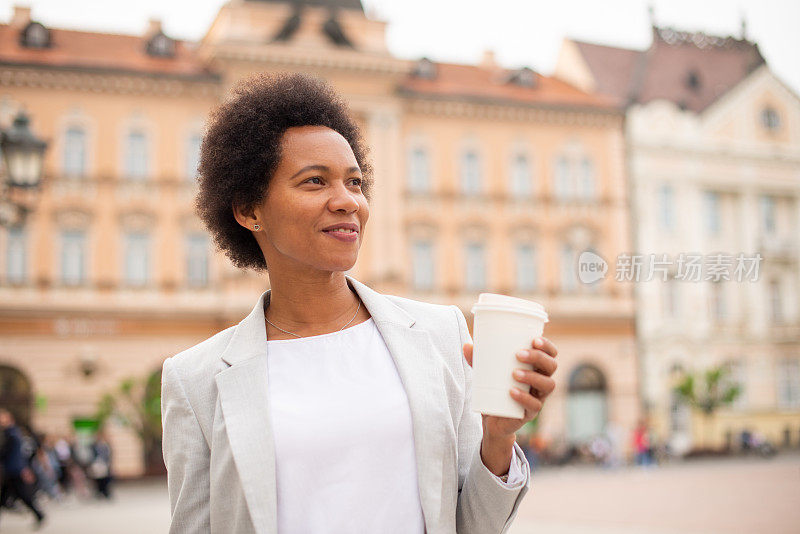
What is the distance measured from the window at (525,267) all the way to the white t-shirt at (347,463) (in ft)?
104

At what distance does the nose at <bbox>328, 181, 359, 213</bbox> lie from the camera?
2.46 metres

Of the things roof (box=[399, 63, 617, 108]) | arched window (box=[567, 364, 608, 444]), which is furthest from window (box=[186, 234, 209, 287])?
arched window (box=[567, 364, 608, 444])

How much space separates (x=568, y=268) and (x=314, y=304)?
3239 cm

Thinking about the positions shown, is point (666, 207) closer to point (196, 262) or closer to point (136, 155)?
point (196, 262)

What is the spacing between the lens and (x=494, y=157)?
34.0 meters

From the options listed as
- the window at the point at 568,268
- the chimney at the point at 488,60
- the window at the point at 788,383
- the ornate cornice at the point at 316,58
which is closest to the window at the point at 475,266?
the window at the point at 568,268

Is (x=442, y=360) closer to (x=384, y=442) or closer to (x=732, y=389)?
(x=384, y=442)

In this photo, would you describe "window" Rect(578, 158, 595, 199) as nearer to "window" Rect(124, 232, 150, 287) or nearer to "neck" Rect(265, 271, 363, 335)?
"window" Rect(124, 232, 150, 287)

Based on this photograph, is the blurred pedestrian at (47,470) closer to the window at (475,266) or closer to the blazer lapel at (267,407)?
the window at (475,266)

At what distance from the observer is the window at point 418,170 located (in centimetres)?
3288


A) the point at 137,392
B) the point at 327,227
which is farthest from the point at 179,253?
the point at 327,227

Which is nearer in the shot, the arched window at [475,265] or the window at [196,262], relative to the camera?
the window at [196,262]

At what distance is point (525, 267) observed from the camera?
112 ft

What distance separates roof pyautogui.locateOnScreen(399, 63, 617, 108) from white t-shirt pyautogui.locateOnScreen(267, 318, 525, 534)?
30657 millimetres
